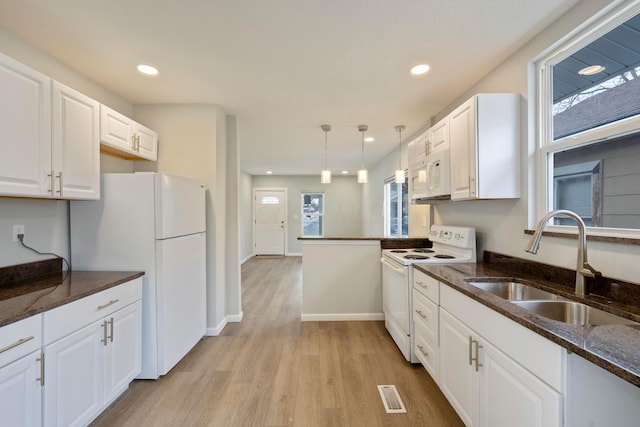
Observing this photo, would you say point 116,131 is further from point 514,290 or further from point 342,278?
point 514,290

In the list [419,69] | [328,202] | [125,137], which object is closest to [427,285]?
[419,69]

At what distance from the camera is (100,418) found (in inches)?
72.6

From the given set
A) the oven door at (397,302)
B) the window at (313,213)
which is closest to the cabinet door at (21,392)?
the oven door at (397,302)

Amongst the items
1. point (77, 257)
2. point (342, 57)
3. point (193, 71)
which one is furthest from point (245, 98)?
point (77, 257)

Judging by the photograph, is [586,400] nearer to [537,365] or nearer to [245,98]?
[537,365]

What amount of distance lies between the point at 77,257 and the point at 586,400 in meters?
3.08

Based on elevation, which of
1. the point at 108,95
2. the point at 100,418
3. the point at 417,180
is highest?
the point at 108,95

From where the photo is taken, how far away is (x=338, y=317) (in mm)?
3486

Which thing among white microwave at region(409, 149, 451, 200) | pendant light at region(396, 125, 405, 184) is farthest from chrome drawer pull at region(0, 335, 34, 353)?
pendant light at region(396, 125, 405, 184)

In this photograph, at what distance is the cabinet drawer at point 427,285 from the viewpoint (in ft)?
6.57

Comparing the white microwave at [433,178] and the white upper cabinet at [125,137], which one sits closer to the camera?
the white upper cabinet at [125,137]

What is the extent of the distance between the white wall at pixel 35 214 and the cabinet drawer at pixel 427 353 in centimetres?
285

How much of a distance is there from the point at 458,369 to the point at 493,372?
14.6 inches

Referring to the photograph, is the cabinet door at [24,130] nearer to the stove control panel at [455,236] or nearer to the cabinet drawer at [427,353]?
the cabinet drawer at [427,353]
